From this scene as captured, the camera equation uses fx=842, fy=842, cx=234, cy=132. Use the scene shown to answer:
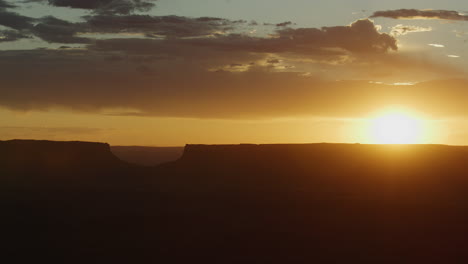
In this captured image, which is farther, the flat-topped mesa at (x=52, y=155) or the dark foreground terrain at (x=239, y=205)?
the flat-topped mesa at (x=52, y=155)

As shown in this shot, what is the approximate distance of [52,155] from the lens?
3765 inches

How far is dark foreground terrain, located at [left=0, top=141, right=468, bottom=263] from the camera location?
5306 centimetres

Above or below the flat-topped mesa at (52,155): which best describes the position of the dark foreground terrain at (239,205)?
below

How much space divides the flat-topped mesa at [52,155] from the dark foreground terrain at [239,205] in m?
0.12

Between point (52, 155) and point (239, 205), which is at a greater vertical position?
point (52, 155)

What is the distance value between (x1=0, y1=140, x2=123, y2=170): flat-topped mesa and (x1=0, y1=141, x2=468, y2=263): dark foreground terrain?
0.12 m

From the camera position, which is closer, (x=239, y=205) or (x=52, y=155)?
(x=239, y=205)

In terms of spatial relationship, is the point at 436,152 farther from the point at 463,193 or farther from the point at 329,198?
the point at 329,198

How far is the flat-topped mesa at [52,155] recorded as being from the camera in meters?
93.6

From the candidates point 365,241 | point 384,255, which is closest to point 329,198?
point 365,241

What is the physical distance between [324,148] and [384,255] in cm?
3856

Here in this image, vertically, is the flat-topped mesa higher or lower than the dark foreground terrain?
higher

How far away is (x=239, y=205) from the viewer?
70500 mm

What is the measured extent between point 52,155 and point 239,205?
32973mm
